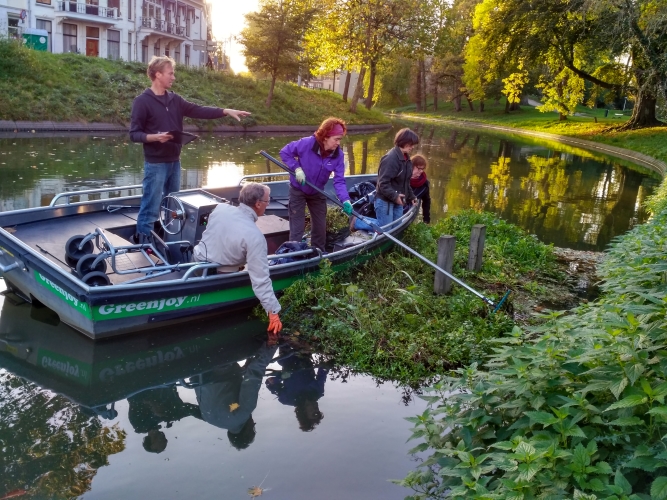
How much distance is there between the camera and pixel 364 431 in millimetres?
4984

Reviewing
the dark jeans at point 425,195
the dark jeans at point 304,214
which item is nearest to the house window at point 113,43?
the dark jeans at point 425,195

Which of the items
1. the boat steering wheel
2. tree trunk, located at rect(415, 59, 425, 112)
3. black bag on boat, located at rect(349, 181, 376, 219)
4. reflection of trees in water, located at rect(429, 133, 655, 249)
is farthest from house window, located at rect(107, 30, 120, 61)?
the boat steering wheel

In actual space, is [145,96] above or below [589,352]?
above

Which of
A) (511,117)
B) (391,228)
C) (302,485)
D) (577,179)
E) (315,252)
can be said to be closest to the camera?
(302,485)

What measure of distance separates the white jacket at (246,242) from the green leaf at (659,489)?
4007mm

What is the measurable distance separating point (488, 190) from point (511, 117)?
37.0m

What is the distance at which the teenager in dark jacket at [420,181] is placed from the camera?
31.2ft

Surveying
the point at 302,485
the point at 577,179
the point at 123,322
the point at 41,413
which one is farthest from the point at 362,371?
the point at 577,179

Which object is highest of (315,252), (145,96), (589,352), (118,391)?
(145,96)

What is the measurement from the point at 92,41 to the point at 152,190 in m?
38.6

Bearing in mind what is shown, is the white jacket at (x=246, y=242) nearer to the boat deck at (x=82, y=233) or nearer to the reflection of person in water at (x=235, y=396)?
the reflection of person in water at (x=235, y=396)

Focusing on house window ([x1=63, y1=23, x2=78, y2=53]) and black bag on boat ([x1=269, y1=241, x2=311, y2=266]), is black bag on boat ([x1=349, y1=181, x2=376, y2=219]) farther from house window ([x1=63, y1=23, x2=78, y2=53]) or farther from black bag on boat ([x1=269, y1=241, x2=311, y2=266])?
house window ([x1=63, y1=23, x2=78, y2=53])

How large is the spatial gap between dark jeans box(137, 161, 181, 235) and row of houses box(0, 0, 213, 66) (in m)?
27.7

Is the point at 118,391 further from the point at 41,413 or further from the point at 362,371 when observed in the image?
the point at 362,371
